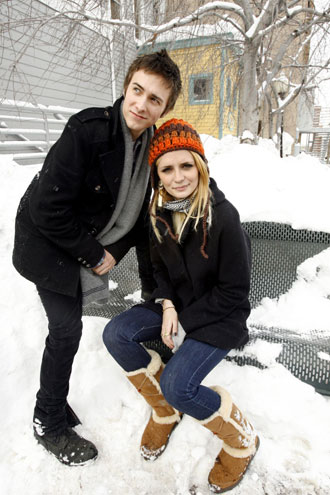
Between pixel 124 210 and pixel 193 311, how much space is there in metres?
0.64

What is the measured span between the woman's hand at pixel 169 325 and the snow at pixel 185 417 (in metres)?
0.52

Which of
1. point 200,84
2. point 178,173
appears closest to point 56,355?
point 178,173

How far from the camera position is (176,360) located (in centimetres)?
151

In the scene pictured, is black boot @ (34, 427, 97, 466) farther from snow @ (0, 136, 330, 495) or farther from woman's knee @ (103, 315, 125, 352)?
woman's knee @ (103, 315, 125, 352)

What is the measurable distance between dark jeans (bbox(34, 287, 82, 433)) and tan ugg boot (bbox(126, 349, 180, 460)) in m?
0.34

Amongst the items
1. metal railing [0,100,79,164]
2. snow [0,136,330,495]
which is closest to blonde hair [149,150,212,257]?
snow [0,136,330,495]

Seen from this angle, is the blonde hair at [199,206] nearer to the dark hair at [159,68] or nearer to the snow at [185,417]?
the dark hair at [159,68]

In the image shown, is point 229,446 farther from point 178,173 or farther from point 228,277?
point 178,173

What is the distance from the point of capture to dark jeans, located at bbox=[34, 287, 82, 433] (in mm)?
1592

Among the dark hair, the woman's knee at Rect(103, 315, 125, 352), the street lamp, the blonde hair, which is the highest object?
the street lamp

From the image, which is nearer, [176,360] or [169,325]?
[176,360]

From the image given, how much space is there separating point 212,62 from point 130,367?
531 centimetres

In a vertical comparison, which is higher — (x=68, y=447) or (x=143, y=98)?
(x=143, y=98)

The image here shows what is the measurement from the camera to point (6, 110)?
641cm
